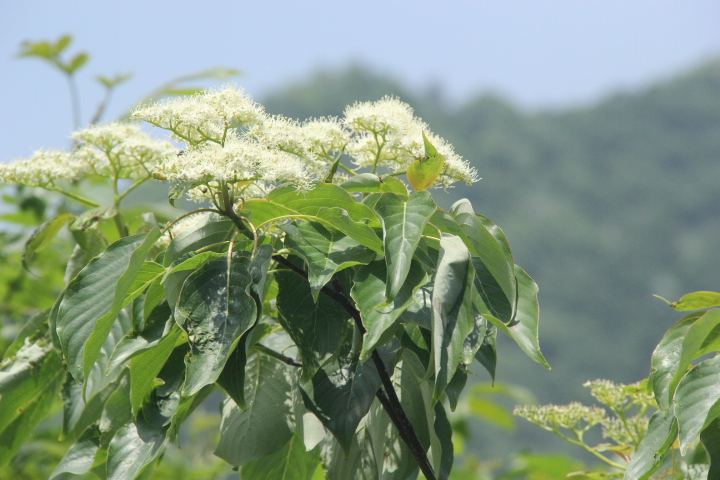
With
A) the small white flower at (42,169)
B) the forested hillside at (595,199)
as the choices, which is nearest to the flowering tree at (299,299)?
the small white flower at (42,169)

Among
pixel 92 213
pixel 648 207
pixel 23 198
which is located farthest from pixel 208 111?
pixel 648 207

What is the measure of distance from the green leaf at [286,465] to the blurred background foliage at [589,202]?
38.5 meters

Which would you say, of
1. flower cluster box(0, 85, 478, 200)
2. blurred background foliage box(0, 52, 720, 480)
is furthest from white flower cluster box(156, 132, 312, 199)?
blurred background foliage box(0, 52, 720, 480)

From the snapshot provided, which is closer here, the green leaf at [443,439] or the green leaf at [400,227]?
the green leaf at [400,227]

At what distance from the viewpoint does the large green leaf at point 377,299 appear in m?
0.80

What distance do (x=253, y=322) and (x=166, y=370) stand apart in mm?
292

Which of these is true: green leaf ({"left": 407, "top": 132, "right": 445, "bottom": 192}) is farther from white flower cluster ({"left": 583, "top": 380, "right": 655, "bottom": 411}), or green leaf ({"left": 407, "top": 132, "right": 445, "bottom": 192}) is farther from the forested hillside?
the forested hillside

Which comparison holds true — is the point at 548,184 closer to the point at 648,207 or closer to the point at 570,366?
the point at 648,207

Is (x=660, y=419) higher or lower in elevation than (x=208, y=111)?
lower

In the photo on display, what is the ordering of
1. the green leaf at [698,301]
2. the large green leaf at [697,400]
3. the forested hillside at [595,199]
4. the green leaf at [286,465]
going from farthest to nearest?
the forested hillside at [595,199] → the green leaf at [286,465] → the green leaf at [698,301] → the large green leaf at [697,400]

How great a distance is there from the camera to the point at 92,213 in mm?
1462

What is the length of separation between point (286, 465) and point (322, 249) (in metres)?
0.61

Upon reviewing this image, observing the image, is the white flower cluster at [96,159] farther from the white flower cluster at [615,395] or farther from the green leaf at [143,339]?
the white flower cluster at [615,395]

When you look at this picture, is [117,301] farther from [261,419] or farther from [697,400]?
[697,400]
